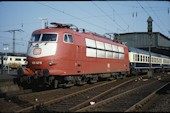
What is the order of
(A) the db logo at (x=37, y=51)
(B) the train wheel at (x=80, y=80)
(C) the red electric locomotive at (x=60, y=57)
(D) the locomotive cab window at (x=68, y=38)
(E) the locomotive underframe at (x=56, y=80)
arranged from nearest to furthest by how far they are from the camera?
(C) the red electric locomotive at (x=60, y=57) → (E) the locomotive underframe at (x=56, y=80) → (A) the db logo at (x=37, y=51) → (D) the locomotive cab window at (x=68, y=38) → (B) the train wheel at (x=80, y=80)

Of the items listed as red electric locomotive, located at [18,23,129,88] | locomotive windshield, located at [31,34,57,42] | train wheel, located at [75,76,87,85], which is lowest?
train wheel, located at [75,76,87,85]

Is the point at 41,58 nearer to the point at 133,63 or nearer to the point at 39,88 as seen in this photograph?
the point at 39,88

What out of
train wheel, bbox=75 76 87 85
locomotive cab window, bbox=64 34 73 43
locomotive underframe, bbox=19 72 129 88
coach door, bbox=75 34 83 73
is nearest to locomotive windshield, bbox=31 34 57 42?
locomotive cab window, bbox=64 34 73 43

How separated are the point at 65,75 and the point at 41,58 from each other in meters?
1.71

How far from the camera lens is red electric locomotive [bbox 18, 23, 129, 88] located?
1434 cm

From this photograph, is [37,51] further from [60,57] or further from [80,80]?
[80,80]

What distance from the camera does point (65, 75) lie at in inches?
588

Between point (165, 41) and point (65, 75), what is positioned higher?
point (165, 41)

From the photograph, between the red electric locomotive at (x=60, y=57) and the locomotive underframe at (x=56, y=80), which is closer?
the red electric locomotive at (x=60, y=57)

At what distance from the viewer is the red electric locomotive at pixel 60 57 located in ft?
47.1

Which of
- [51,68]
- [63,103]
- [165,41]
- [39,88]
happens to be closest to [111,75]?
[39,88]

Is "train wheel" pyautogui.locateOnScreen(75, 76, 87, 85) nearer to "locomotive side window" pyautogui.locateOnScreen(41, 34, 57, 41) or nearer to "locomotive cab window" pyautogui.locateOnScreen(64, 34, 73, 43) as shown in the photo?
"locomotive cab window" pyautogui.locateOnScreen(64, 34, 73, 43)

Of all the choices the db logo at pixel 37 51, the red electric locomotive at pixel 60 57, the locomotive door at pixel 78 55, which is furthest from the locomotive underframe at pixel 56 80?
the db logo at pixel 37 51

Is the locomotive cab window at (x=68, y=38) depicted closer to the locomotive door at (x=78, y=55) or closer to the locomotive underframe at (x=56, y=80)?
the locomotive door at (x=78, y=55)
